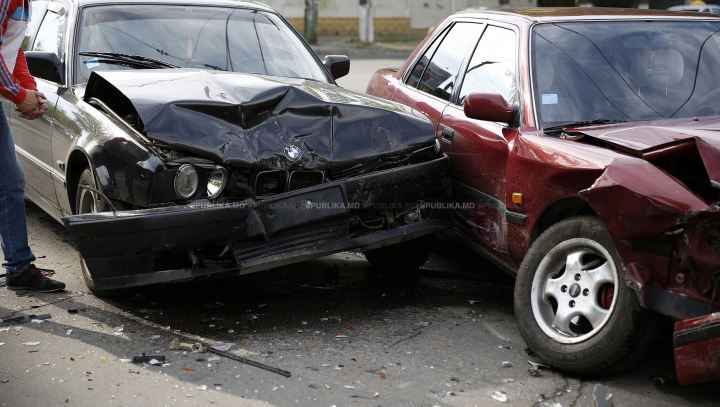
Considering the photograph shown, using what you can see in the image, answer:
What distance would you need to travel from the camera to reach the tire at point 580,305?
10.9 feet

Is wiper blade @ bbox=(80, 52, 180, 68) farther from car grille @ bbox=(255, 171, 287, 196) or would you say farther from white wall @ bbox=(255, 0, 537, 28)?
white wall @ bbox=(255, 0, 537, 28)

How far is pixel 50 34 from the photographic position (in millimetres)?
5711

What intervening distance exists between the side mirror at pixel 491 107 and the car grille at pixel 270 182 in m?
1.08

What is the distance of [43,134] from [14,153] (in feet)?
2.11

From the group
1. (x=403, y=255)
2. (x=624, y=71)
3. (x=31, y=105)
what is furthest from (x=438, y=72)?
(x=31, y=105)

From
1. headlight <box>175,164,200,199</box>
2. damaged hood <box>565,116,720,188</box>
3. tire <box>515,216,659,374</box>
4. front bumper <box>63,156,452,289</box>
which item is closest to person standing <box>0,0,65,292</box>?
front bumper <box>63,156,452,289</box>

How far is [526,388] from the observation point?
11.4ft

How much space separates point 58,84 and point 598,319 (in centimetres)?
367

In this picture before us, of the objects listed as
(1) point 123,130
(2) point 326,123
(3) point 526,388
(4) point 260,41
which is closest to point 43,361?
(1) point 123,130

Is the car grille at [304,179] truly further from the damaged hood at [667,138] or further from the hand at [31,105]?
the hand at [31,105]

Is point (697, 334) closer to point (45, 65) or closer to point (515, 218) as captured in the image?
point (515, 218)

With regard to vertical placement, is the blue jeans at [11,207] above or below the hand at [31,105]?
below

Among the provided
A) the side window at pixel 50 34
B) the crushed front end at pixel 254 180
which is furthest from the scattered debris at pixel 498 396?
the side window at pixel 50 34

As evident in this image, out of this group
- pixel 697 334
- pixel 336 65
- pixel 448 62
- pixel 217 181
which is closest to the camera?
pixel 697 334
